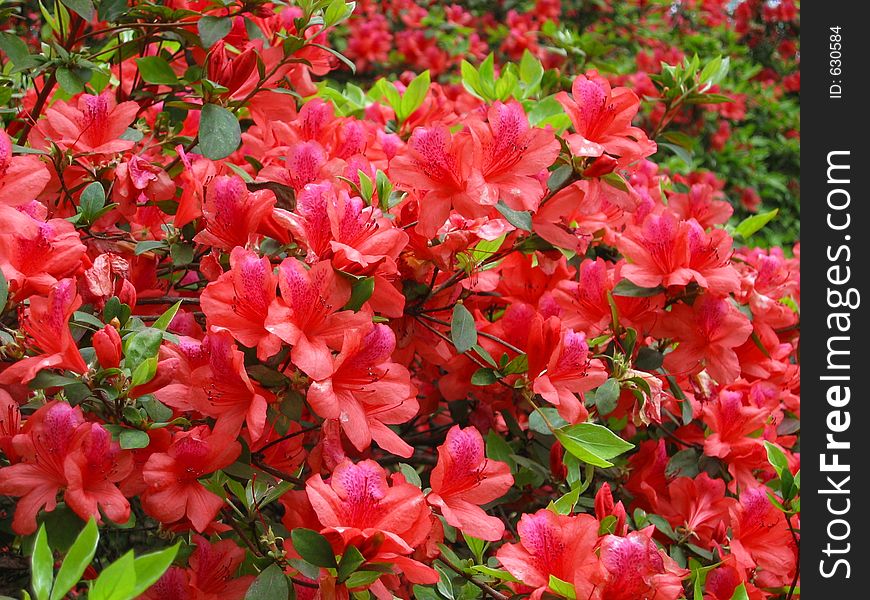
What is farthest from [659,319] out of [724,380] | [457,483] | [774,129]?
[774,129]

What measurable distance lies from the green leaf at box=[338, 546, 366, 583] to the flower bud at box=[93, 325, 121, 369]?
0.35 meters

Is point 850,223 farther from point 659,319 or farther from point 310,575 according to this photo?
point 310,575

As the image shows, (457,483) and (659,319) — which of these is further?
(659,319)

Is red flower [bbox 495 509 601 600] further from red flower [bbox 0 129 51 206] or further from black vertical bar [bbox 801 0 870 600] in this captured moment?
red flower [bbox 0 129 51 206]

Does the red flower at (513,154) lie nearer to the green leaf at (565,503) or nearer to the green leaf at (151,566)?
the green leaf at (565,503)

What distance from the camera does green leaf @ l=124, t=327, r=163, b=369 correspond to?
1.03 meters

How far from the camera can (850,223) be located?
1.47 metres

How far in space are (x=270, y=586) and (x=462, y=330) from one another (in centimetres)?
42

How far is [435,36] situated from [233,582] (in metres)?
3.32

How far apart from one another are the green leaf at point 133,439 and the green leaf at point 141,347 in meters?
0.08

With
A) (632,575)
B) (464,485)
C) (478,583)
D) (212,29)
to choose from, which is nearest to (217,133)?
(212,29)

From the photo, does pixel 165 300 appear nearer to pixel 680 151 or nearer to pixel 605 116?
pixel 605 116

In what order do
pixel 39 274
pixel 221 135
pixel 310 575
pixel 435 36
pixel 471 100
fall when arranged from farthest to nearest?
pixel 435 36, pixel 471 100, pixel 221 135, pixel 39 274, pixel 310 575

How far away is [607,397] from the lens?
50.7 inches
